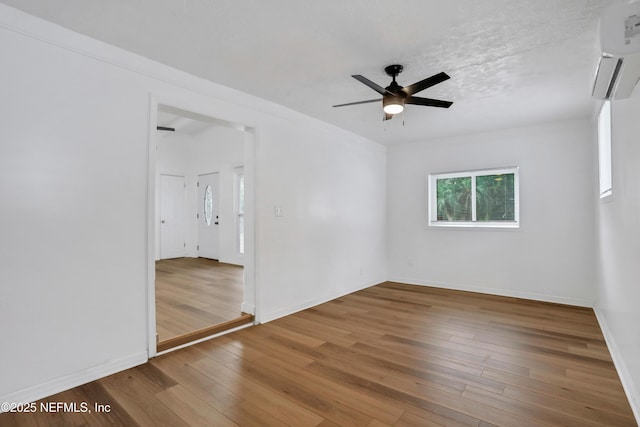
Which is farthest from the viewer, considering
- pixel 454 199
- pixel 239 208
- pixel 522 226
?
pixel 239 208

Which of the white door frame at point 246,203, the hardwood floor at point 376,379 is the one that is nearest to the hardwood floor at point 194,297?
the white door frame at point 246,203

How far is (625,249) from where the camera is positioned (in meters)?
2.21

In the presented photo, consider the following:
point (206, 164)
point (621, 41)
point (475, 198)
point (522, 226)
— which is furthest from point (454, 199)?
point (206, 164)

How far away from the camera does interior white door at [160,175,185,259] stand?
7.80 metres

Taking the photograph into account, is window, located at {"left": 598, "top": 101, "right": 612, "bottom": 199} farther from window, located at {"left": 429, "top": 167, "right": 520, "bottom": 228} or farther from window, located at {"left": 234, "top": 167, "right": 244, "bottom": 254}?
window, located at {"left": 234, "top": 167, "right": 244, "bottom": 254}

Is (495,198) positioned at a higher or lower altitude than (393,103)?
lower

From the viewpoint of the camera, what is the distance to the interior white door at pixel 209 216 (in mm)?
7625

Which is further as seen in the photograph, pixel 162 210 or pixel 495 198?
pixel 162 210

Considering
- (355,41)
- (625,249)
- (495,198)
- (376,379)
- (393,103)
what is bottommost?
(376,379)

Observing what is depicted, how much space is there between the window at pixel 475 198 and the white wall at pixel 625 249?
1680 millimetres

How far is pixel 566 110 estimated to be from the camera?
380cm

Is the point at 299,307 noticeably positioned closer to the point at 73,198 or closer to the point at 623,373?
the point at 73,198

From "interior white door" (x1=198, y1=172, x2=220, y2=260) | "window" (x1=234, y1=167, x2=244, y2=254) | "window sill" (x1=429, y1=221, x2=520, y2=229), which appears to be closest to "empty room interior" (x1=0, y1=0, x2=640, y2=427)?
"window sill" (x1=429, y1=221, x2=520, y2=229)

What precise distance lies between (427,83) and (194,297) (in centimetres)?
379
